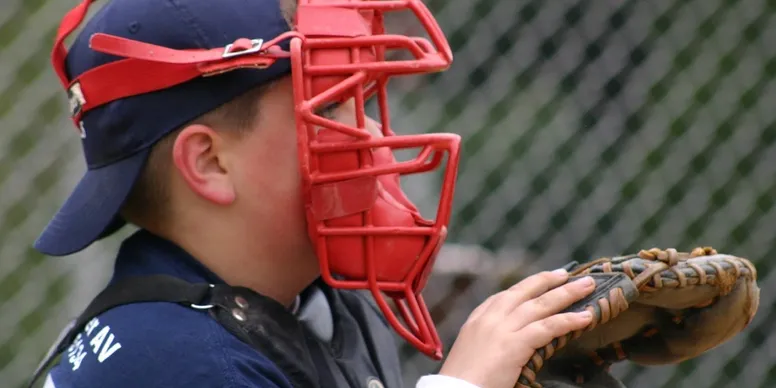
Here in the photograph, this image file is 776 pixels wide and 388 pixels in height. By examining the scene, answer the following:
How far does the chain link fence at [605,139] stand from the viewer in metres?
3.17

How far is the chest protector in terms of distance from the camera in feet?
5.21

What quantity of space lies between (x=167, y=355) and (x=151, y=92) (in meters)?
0.36

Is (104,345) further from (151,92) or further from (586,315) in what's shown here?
(586,315)

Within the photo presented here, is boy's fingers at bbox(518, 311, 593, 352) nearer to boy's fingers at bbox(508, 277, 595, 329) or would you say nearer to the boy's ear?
boy's fingers at bbox(508, 277, 595, 329)

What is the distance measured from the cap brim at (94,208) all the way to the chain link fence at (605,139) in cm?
147

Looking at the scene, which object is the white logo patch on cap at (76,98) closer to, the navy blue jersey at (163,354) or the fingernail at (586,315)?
the navy blue jersey at (163,354)

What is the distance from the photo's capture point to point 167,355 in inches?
60.3

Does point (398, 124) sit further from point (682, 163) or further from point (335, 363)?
point (335, 363)

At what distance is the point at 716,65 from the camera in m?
3.40

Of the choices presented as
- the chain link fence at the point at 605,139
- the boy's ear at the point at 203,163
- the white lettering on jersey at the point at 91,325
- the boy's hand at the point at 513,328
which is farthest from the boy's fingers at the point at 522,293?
the chain link fence at the point at 605,139

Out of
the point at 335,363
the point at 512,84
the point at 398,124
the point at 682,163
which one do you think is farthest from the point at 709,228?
the point at 335,363

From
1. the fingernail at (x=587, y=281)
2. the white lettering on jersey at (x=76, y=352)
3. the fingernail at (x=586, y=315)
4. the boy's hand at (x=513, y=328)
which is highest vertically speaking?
the fingernail at (x=587, y=281)

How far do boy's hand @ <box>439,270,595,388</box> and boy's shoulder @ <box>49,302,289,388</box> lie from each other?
25 cm

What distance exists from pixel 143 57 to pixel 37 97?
124cm
